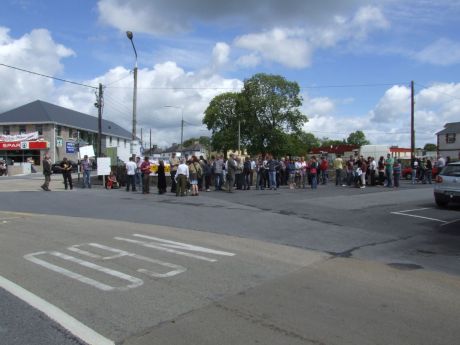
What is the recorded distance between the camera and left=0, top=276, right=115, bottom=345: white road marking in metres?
4.26

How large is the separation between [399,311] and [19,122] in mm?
59425

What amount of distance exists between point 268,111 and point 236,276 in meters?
68.1

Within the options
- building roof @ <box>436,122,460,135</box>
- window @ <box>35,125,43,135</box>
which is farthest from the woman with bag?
building roof @ <box>436,122,460,135</box>

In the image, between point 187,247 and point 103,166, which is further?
point 103,166

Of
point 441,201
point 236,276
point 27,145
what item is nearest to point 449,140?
point 27,145

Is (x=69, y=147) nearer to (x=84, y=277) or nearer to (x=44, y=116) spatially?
(x=44, y=116)

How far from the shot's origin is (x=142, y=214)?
516 inches

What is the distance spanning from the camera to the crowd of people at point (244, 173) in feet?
65.6

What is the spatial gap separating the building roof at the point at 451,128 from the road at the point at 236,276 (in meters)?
70.4

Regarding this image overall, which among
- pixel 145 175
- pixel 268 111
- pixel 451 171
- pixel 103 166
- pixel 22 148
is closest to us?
pixel 451 171

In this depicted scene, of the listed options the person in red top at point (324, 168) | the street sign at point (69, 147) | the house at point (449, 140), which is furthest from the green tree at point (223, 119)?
the person in red top at point (324, 168)

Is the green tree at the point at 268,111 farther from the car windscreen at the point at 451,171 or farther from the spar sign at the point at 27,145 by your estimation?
the car windscreen at the point at 451,171

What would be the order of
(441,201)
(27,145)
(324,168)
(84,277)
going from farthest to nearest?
(27,145) < (324,168) < (441,201) < (84,277)

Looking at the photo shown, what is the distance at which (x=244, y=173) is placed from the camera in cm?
→ 2152
